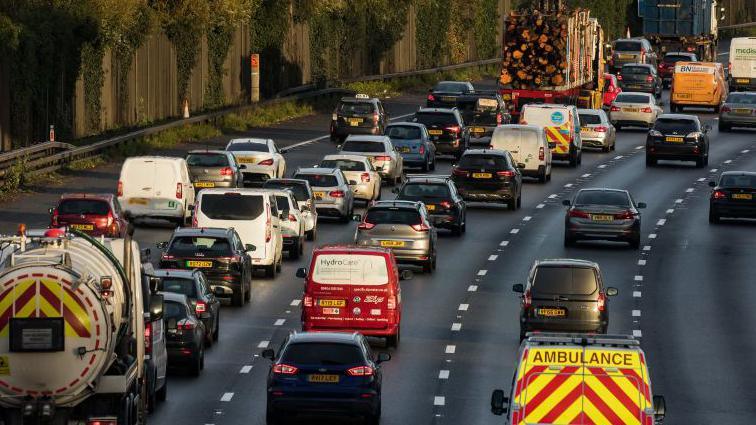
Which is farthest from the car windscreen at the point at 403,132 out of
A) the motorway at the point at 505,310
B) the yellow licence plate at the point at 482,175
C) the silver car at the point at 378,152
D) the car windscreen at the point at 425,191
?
the car windscreen at the point at 425,191

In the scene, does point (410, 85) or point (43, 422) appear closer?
point (43, 422)

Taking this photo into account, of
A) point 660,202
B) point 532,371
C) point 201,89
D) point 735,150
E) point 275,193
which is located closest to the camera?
point 532,371

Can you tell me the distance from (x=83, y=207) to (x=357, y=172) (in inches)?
522

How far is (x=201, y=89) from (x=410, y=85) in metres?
20.3

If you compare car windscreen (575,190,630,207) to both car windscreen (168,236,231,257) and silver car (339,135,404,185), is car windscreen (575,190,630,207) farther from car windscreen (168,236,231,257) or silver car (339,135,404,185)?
car windscreen (168,236,231,257)

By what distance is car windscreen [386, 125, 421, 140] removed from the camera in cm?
6544

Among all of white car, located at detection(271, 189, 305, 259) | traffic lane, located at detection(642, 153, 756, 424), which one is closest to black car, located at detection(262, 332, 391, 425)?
traffic lane, located at detection(642, 153, 756, 424)

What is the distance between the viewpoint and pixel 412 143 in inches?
2564

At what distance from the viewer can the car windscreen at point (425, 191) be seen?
167 feet

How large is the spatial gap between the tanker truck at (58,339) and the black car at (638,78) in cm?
7071

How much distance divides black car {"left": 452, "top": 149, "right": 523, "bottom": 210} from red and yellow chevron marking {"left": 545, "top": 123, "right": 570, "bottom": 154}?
11105 mm

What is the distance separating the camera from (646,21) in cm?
10506

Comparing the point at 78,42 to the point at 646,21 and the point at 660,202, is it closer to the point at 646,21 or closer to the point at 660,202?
the point at 660,202

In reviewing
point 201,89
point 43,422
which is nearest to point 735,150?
point 201,89
